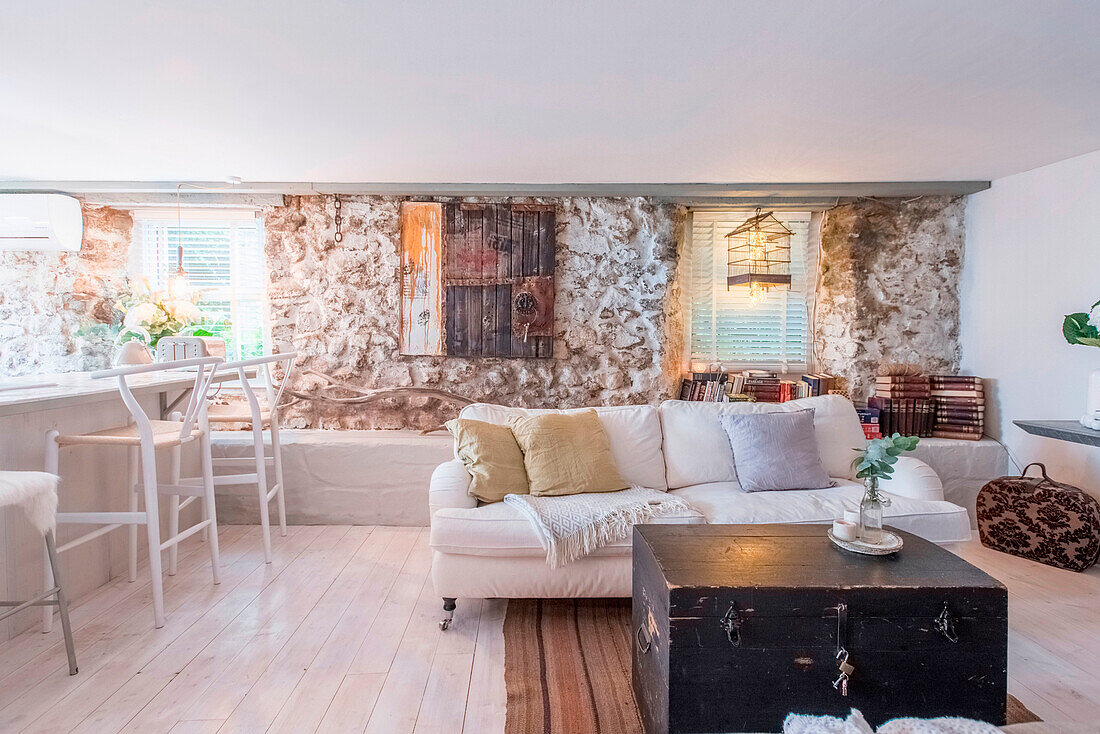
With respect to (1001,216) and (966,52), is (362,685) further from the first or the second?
(1001,216)

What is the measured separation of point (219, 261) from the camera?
454 centimetres

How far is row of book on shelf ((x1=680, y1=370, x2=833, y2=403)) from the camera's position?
14.1 ft

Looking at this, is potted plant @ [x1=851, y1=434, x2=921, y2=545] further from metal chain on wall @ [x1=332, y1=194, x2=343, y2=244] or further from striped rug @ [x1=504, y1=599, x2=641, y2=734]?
metal chain on wall @ [x1=332, y1=194, x2=343, y2=244]

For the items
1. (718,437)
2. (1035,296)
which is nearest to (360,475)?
(718,437)

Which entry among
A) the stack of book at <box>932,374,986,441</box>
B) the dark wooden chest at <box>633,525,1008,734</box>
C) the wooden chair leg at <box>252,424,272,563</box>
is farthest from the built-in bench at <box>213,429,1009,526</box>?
the dark wooden chest at <box>633,525,1008,734</box>

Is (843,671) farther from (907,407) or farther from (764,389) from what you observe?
(907,407)

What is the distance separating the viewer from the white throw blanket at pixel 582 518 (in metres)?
2.46

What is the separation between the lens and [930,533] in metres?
2.58

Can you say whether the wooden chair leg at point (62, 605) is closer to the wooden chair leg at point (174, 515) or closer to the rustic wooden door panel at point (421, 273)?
the wooden chair leg at point (174, 515)

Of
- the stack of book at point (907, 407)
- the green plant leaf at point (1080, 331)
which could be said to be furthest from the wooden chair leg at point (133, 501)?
the green plant leaf at point (1080, 331)

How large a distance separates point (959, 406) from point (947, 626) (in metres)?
2.98

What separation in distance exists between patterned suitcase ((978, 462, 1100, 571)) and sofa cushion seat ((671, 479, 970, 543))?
1.03m

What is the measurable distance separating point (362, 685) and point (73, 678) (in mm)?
988

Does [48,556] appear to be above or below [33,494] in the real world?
below
